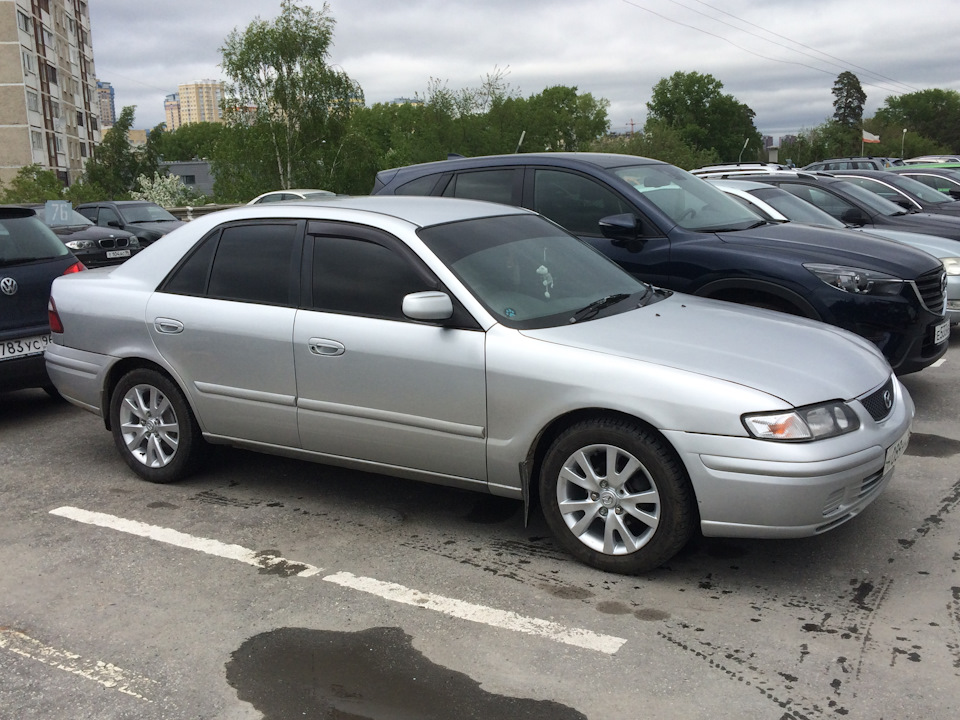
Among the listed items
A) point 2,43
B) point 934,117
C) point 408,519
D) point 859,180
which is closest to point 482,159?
point 408,519

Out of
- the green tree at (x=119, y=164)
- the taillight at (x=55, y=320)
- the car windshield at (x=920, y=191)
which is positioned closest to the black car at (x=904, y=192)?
the car windshield at (x=920, y=191)

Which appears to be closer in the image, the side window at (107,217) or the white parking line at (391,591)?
the white parking line at (391,591)

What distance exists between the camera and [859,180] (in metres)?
15.3

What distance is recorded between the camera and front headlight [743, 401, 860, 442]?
12.5ft

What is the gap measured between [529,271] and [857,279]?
8.79 feet

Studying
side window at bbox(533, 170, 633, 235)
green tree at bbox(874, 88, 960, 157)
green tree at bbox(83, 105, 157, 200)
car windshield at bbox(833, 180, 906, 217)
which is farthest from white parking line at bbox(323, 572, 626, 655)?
green tree at bbox(874, 88, 960, 157)

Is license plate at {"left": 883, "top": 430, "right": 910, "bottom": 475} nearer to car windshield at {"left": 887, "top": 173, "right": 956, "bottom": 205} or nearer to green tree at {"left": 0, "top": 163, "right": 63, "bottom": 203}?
car windshield at {"left": 887, "top": 173, "right": 956, "bottom": 205}

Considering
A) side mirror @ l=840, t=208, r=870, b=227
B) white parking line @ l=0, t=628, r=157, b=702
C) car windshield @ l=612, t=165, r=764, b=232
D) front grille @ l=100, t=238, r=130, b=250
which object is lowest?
white parking line @ l=0, t=628, r=157, b=702

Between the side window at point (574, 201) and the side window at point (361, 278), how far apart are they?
2.46m

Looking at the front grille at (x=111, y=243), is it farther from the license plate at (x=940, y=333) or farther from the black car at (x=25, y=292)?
the license plate at (x=940, y=333)

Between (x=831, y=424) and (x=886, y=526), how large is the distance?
1086 millimetres

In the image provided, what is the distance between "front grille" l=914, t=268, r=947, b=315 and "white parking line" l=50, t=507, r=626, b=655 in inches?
160

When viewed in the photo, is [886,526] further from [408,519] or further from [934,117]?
[934,117]

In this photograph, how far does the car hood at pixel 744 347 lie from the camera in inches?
158
